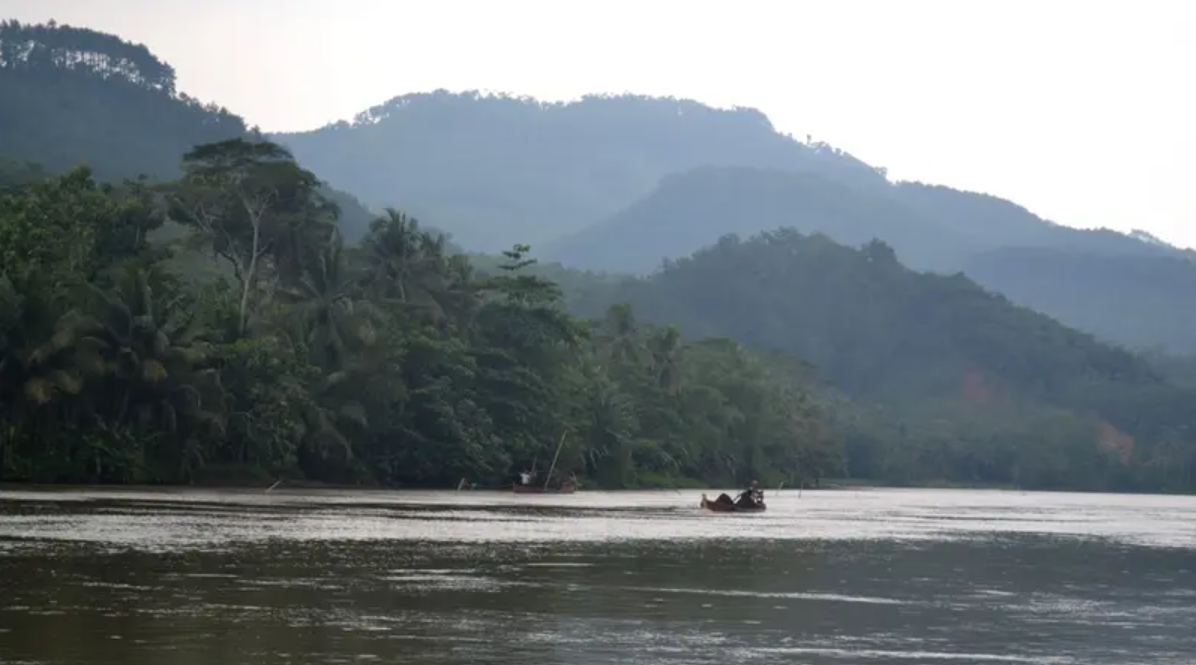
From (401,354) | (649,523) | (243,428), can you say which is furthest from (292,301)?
(649,523)

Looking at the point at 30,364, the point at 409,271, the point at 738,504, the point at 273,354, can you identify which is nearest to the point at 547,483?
the point at 409,271

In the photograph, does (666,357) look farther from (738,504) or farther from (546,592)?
(546,592)

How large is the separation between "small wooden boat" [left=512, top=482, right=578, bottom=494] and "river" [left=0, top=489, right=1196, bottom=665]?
35.0 m

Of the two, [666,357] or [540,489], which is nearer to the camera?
[540,489]

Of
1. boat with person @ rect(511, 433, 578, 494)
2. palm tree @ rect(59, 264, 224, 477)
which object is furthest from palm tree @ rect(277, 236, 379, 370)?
boat with person @ rect(511, 433, 578, 494)

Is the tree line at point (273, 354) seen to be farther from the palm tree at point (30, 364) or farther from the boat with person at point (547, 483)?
the boat with person at point (547, 483)

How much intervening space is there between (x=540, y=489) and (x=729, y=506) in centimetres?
1878

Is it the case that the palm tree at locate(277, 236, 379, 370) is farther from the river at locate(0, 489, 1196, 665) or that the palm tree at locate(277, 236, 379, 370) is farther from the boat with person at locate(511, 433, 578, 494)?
the river at locate(0, 489, 1196, 665)

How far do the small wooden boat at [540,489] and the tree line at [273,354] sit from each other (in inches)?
121

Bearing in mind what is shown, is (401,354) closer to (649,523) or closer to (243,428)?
(243,428)

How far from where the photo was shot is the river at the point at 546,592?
22719 mm

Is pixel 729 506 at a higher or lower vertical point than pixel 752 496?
lower

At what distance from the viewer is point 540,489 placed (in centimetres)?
9594

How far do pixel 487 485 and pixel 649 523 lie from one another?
39067 mm
